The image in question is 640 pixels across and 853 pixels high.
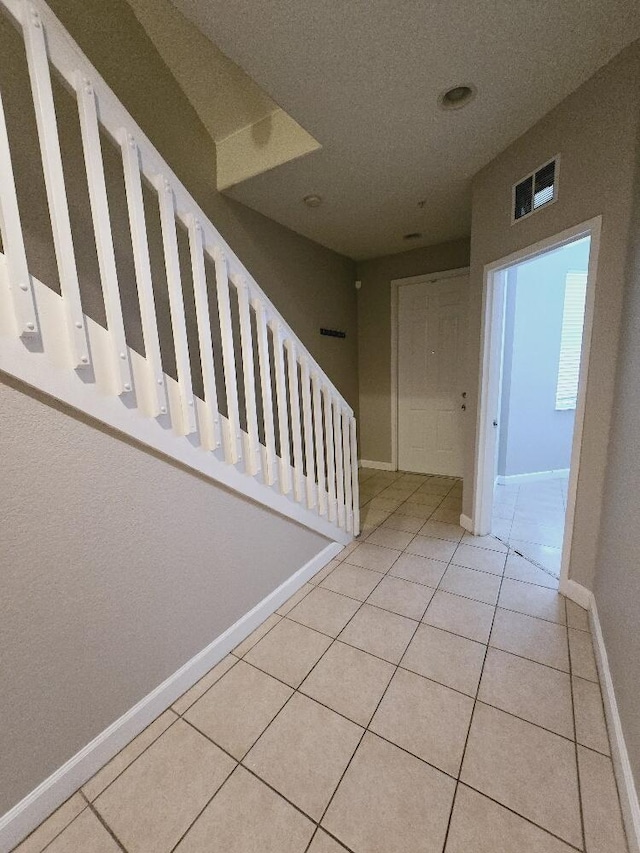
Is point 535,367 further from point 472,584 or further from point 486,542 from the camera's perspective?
point 472,584

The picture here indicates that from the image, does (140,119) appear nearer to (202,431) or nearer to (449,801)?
(202,431)

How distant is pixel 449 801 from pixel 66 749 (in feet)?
4.01

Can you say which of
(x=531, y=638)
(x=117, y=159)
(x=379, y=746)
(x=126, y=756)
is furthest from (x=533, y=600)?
(x=117, y=159)

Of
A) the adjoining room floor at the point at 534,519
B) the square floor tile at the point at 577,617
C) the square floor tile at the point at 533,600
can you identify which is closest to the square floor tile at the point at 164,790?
the square floor tile at the point at 533,600

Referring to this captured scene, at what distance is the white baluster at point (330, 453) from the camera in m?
2.22

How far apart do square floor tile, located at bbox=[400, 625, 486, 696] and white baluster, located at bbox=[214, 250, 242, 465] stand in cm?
124

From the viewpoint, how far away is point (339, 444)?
2383mm

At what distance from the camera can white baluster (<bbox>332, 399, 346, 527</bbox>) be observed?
2332mm

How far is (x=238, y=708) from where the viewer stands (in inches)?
54.1

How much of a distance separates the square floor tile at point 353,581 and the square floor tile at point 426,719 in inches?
23.0

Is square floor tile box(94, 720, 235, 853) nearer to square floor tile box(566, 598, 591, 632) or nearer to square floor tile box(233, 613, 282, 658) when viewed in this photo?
square floor tile box(233, 613, 282, 658)

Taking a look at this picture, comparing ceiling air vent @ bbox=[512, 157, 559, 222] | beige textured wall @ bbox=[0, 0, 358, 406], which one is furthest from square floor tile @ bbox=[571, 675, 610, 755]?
beige textured wall @ bbox=[0, 0, 358, 406]

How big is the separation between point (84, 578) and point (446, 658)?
154 cm

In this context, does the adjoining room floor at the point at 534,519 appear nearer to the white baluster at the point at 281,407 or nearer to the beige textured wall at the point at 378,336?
the beige textured wall at the point at 378,336
